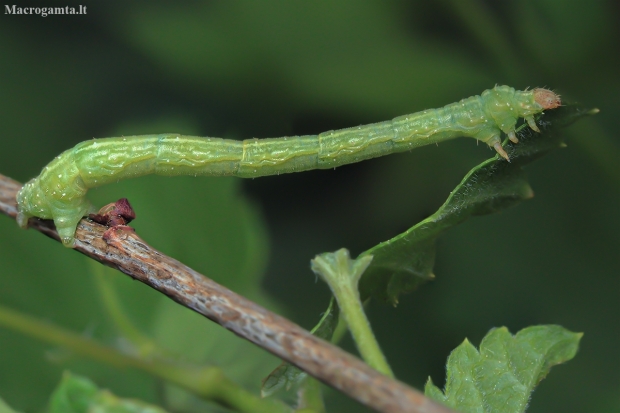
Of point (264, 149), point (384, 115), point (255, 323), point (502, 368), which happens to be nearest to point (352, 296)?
point (255, 323)

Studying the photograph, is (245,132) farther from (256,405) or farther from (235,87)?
(256,405)

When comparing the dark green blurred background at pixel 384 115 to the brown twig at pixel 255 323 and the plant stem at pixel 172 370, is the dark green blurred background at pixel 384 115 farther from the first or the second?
the brown twig at pixel 255 323

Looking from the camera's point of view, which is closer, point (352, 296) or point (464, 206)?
point (352, 296)

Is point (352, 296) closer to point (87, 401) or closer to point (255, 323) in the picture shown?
point (255, 323)

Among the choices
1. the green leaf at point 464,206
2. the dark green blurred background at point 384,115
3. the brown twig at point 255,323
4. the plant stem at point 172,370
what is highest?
the dark green blurred background at point 384,115

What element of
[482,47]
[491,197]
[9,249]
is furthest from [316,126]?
[491,197]

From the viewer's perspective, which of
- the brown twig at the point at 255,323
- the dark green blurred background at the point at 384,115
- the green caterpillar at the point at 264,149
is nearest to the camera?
the brown twig at the point at 255,323

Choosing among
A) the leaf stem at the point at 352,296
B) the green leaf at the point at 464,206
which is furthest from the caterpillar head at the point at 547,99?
the leaf stem at the point at 352,296
